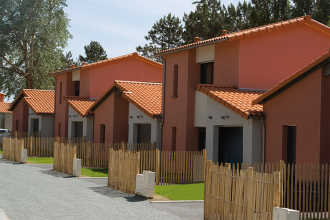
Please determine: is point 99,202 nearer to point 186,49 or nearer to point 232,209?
point 232,209

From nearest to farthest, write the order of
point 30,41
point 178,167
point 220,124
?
point 178,167 < point 220,124 < point 30,41

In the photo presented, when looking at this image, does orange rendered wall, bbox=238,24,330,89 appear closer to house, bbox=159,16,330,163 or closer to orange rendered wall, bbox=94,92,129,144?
house, bbox=159,16,330,163

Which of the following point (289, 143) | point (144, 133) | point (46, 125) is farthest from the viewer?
point (46, 125)

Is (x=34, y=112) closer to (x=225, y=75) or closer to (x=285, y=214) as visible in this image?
(x=225, y=75)

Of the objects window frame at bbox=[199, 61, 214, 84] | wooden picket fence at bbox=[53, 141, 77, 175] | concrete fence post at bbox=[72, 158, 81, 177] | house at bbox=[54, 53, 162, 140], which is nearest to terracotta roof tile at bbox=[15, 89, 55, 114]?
house at bbox=[54, 53, 162, 140]

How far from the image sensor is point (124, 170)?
19797 millimetres

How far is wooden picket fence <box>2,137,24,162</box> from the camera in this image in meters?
32.8

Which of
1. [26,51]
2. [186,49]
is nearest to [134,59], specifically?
[186,49]

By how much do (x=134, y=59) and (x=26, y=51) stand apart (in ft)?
72.1

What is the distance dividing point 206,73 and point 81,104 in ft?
47.8

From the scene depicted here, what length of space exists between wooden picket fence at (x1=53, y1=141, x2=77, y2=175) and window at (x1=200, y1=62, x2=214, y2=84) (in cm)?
731

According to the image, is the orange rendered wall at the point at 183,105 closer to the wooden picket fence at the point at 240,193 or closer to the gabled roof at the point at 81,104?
the gabled roof at the point at 81,104

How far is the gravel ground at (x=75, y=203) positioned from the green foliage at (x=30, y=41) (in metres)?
37.7

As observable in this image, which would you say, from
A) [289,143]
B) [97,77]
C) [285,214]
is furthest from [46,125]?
[285,214]
